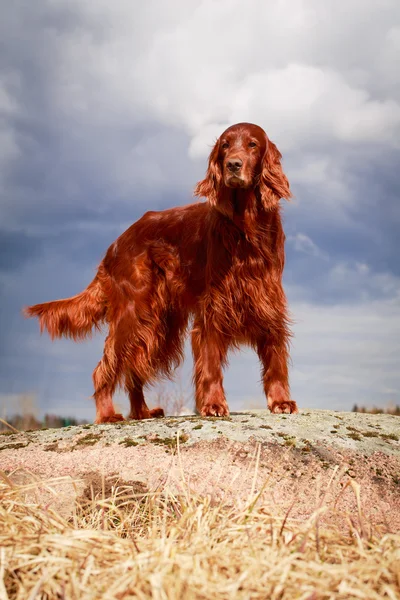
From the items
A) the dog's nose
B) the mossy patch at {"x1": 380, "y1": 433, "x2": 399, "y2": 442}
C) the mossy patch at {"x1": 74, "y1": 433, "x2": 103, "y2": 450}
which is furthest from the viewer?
the dog's nose

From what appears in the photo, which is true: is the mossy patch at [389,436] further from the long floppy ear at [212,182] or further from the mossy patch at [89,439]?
the long floppy ear at [212,182]

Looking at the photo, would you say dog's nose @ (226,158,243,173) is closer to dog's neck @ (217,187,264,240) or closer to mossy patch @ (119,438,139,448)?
dog's neck @ (217,187,264,240)

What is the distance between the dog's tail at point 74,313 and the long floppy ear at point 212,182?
144cm

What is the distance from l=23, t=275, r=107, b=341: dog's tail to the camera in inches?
205

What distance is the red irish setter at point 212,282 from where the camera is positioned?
406cm

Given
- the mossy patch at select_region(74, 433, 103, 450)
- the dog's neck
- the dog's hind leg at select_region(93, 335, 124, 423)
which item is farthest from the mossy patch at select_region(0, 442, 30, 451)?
the dog's neck

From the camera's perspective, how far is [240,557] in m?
1.61

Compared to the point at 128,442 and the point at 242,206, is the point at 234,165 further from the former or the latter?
the point at 128,442

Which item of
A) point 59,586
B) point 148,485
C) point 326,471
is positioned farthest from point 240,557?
point 326,471

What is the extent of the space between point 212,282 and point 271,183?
0.77 m

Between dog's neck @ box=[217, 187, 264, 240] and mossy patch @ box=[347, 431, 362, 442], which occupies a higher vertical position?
dog's neck @ box=[217, 187, 264, 240]

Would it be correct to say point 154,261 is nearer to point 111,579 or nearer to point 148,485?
point 148,485

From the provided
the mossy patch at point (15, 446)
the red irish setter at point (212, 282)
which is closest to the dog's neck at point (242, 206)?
the red irish setter at point (212, 282)

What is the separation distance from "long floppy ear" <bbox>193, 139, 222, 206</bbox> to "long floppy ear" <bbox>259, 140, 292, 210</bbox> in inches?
12.0
